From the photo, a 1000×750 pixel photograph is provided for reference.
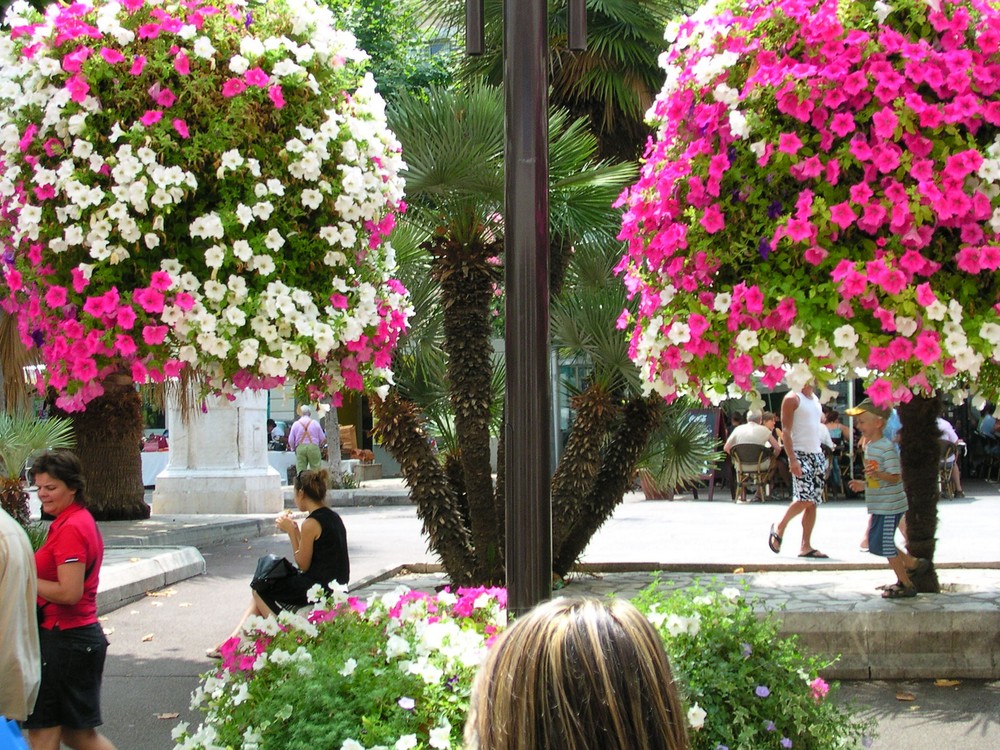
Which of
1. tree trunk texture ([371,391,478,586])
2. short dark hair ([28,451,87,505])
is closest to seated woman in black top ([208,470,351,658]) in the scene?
tree trunk texture ([371,391,478,586])

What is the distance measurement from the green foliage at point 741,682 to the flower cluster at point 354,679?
0.61 meters

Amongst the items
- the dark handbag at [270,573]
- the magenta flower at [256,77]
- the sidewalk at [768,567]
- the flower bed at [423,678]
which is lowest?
the sidewalk at [768,567]

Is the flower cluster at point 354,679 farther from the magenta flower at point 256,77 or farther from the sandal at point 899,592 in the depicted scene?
the sandal at point 899,592

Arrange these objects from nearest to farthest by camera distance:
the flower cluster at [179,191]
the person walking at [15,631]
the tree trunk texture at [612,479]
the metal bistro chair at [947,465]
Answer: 1. the flower cluster at [179,191]
2. the person walking at [15,631]
3. the tree trunk texture at [612,479]
4. the metal bistro chair at [947,465]

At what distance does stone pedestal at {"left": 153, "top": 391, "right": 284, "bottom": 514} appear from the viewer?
55.8 ft

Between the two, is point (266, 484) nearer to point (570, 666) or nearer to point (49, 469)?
point (49, 469)

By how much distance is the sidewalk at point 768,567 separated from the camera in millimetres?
6926

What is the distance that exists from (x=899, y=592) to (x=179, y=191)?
5930 millimetres

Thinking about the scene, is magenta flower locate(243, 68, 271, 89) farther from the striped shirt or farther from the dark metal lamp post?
the striped shirt

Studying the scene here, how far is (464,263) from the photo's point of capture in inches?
302

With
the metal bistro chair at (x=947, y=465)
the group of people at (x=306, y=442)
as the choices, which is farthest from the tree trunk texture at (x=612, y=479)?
the group of people at (x=306, y=442)

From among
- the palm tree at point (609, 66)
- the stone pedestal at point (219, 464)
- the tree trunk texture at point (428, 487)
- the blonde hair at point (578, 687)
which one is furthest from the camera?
the stone pedestal at point (219, 464)

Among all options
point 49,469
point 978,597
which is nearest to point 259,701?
point 49,469

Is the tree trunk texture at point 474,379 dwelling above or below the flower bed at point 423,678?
above
